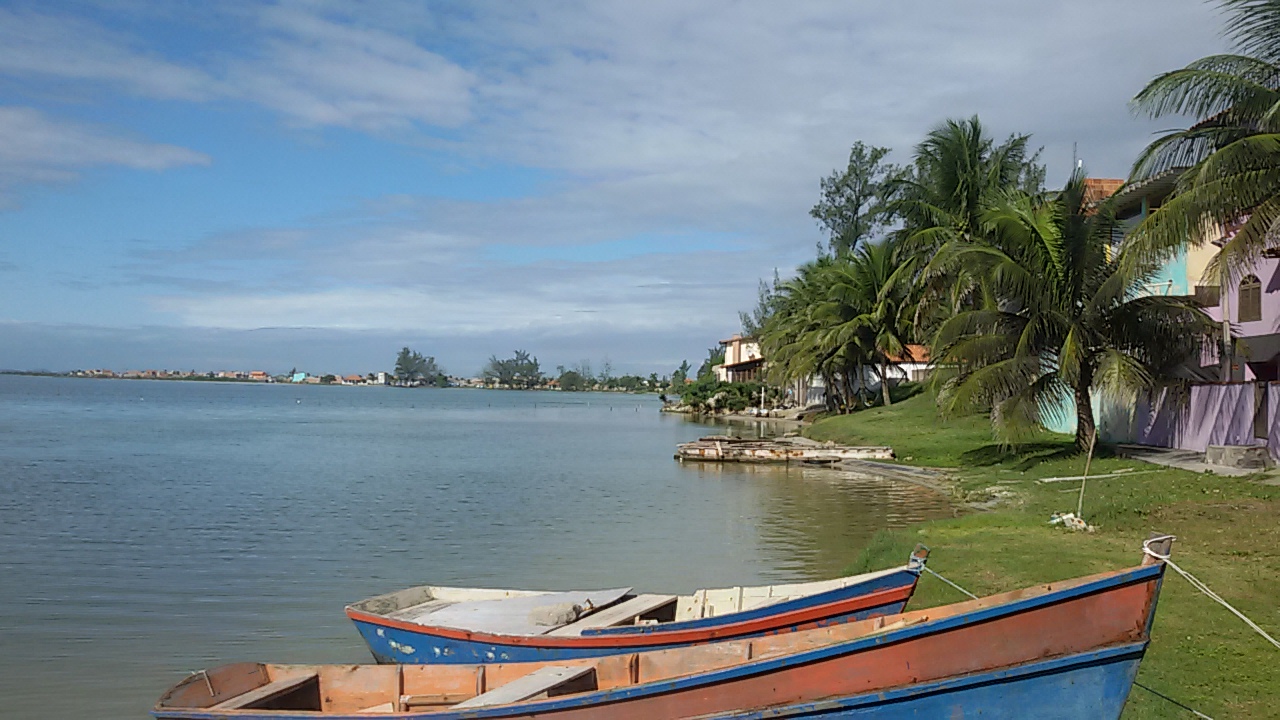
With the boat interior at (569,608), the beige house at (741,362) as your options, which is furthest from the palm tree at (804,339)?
the boat interior at (569,608)

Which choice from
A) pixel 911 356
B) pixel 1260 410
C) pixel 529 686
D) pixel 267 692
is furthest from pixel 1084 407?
pixel 911 356

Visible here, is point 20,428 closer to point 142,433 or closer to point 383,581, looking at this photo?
point 142,433

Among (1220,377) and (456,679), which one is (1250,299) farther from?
(456,679)

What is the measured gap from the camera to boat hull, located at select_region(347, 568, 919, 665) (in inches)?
341

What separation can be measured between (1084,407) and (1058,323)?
2121mm

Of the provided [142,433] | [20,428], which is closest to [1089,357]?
[142,433]

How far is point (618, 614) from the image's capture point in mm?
10055

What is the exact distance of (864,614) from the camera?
8836 mm

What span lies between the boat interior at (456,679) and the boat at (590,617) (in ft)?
3.32

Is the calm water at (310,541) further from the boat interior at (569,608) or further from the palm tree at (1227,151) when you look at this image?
the palm tree at (1227,151)

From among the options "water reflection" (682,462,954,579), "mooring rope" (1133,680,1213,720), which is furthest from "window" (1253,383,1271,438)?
"mooring rope" (1133,680,1213,720)

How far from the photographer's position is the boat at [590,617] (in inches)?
344

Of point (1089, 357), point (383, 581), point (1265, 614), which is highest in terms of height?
point (1089, 357)

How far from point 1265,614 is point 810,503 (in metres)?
15.3
